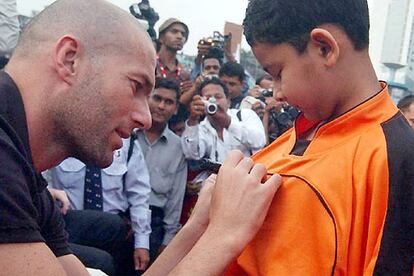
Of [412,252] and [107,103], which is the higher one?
[107,103]

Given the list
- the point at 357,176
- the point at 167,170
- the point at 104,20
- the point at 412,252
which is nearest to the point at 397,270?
the point at 412,252

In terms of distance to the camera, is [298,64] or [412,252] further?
[298,64]

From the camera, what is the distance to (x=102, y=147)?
1.54m

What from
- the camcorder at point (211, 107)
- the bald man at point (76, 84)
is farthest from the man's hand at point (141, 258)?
the bald man at point (76, 84)

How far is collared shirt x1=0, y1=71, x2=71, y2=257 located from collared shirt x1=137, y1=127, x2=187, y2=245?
2590mm

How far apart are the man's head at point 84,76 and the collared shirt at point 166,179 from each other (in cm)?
252

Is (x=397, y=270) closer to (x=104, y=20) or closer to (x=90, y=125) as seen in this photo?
(x=90, y=125)

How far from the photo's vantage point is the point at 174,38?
16.9 ft

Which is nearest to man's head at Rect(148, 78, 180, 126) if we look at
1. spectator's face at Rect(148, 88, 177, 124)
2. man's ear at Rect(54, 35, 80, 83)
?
spectator's face at Rect(148, 88, 177, 124)

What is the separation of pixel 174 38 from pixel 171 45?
0.29ft

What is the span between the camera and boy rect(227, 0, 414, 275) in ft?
3.64

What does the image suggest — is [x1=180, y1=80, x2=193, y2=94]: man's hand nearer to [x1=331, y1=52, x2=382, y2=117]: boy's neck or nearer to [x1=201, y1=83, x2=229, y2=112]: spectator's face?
[x1=201, y1=83, x2=229, y2=112]: spectator's face

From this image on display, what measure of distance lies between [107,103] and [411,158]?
2.73ft

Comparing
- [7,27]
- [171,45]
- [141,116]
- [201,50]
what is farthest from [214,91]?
[141,116]
